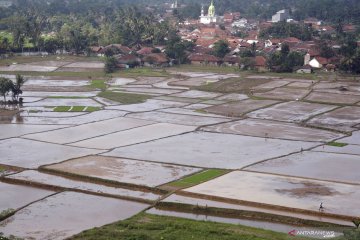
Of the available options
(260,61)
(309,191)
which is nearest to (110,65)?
(260,61)

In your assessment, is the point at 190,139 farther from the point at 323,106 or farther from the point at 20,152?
the point at 323,106

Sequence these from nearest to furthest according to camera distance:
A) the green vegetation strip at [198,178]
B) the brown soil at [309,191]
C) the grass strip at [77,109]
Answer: the brown soil at [309,191] < the green vegetation strip at [198,178] < the grass strip at [77,109]

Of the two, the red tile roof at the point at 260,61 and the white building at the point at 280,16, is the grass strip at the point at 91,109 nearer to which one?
the red tile roof at the point at 260,61

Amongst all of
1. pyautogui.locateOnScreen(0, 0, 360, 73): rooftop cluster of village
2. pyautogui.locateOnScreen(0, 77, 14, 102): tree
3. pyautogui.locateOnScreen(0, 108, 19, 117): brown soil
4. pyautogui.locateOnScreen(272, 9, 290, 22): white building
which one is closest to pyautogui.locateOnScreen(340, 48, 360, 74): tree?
pyautogui.locateOnScreen(0, 0, 360, 73): rooftop cluster of village

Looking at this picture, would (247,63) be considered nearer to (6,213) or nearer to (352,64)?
(352,64)

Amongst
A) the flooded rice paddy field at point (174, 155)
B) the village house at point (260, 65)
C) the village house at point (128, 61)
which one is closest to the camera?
the flooded rice paddy field at point (174, 155)

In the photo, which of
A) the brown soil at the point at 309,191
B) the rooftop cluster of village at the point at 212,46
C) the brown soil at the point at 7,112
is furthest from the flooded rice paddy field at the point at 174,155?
the rooftop cluster of village at the point at 212,46

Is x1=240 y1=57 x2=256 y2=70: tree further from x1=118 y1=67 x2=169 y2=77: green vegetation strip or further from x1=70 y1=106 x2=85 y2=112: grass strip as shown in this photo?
x1=70 y1=106 x2=85 y2=112: grass strip
